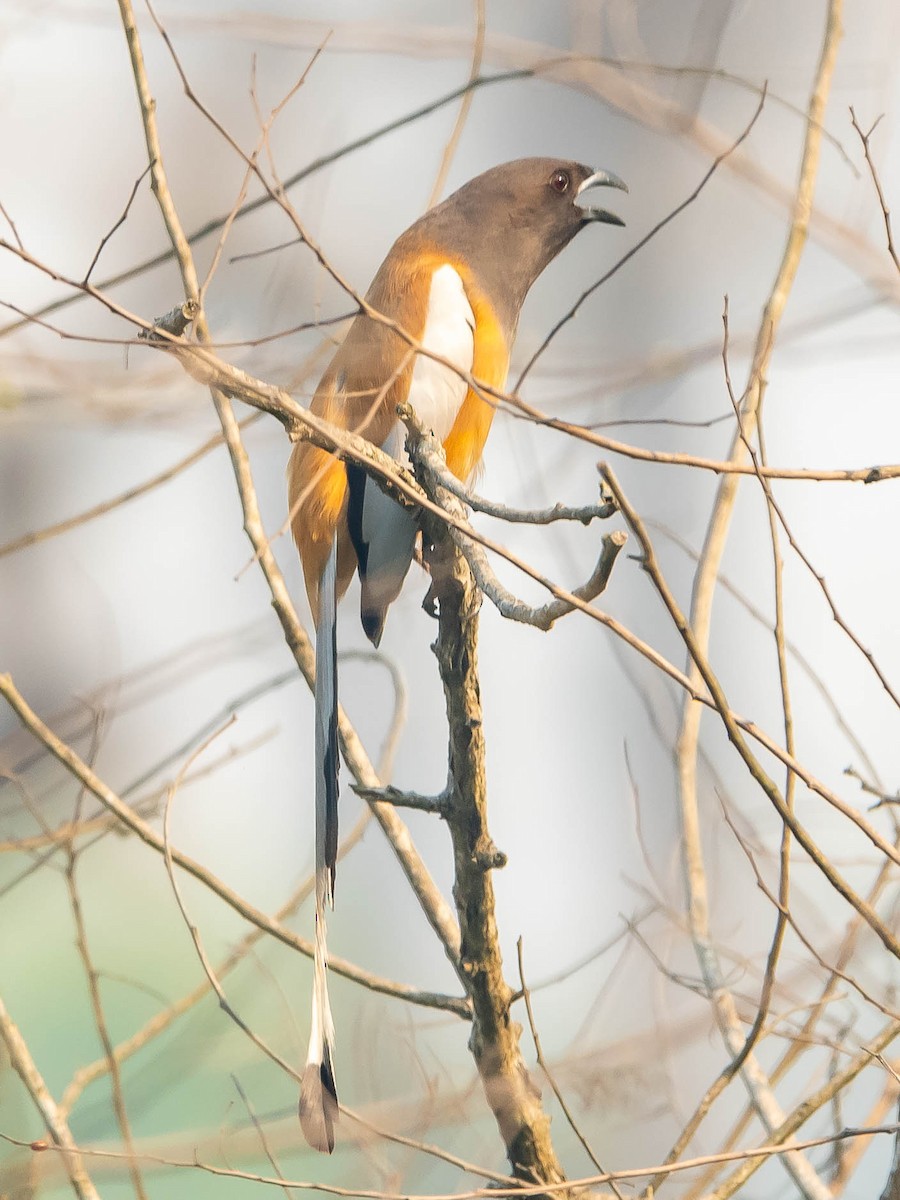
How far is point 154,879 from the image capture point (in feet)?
12.2

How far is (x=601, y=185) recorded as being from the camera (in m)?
3.21

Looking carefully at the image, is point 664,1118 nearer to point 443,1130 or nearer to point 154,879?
point 443,1130

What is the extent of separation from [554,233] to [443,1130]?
2.13 m

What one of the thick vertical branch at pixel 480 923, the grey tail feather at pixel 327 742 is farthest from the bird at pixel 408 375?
the thick vertical branch at pixel 480 923

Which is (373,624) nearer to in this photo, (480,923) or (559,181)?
(480,923)

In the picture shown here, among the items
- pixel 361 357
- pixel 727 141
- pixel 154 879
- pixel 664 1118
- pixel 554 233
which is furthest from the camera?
pixel 154 879

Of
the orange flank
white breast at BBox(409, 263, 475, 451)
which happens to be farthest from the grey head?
white breast at BBox(409, 263, 475, 451)

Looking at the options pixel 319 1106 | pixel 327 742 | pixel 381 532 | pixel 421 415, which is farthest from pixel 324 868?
pixel 421 415

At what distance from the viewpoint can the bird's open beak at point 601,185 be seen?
3152 millimetres

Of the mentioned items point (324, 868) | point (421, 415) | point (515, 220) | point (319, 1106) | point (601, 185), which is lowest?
point (319, 1106)

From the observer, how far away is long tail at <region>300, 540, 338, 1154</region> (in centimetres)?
183

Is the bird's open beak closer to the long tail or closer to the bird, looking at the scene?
the bird

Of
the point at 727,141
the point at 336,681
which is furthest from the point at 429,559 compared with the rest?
the point at 727,141

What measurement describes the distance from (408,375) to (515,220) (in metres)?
0.73
